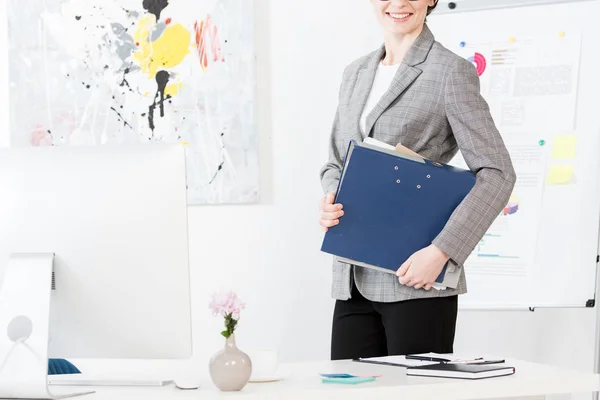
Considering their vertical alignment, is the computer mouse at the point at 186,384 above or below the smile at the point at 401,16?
below

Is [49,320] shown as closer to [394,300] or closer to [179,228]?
[179,228]

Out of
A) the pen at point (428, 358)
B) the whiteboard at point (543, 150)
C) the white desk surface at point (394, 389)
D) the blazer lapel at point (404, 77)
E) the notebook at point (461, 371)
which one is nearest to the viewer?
the white desk surface at point (394, 389)

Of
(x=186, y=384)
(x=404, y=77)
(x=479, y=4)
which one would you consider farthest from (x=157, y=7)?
(x=186, y=384)

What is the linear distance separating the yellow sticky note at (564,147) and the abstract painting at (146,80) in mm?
1102

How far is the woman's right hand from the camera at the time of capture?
5.71 feet

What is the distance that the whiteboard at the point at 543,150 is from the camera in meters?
2.60

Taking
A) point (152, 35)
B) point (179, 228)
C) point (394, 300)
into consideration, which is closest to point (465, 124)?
point (394, 300)

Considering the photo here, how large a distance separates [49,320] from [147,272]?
0.18m

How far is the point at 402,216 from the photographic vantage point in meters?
1.72

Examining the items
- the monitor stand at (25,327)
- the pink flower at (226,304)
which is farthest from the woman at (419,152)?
the monitor stand at (25,327)

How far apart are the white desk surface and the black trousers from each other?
0.36m

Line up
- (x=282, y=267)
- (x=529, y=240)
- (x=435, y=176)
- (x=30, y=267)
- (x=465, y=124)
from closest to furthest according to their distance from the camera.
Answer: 1. (x=30, y=267)
2. (x=435, y=176)
3. (x=465, y=124)
4. (x=529, y=240)
5. (x=282, y=267)

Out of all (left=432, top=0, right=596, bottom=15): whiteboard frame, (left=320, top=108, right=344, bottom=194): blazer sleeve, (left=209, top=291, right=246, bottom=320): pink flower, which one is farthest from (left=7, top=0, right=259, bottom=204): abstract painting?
(left=209, top=291, right=246, bottom=320): pink flower

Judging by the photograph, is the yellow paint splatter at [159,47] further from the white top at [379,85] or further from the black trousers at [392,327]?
the black trousers at [392,327]
